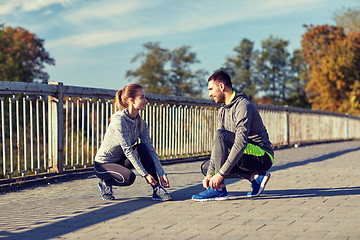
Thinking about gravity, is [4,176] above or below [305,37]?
below

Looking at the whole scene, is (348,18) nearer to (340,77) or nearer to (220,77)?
(340,77)

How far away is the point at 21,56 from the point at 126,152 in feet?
138

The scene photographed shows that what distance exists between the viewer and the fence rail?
7242 millimetres

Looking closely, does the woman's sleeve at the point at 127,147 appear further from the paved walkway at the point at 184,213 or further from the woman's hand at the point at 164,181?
the paved walkway at the point at 184,213

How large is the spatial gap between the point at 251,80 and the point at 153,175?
2568 inches

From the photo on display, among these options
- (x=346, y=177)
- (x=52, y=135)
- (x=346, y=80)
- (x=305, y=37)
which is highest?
(x=305, y=37)

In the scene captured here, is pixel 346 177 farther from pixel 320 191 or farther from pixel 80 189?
pixel 80 189

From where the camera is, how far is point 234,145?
208 inches

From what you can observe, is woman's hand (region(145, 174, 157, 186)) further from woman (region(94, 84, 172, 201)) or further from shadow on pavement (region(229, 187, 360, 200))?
shadow on pavement (region(229, 187, 360, 200))

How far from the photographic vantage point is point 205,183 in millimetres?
5355

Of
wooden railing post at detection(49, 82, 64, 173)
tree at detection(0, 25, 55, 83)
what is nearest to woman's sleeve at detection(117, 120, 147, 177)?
wooden railing post at detection(49, 82, 64, 173)

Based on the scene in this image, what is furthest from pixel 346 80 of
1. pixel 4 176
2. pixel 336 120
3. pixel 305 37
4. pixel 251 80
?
pixel 4 176

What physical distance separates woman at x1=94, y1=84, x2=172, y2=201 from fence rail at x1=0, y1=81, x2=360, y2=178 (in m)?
1.55

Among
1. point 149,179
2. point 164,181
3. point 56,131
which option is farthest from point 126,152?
point 56,131
